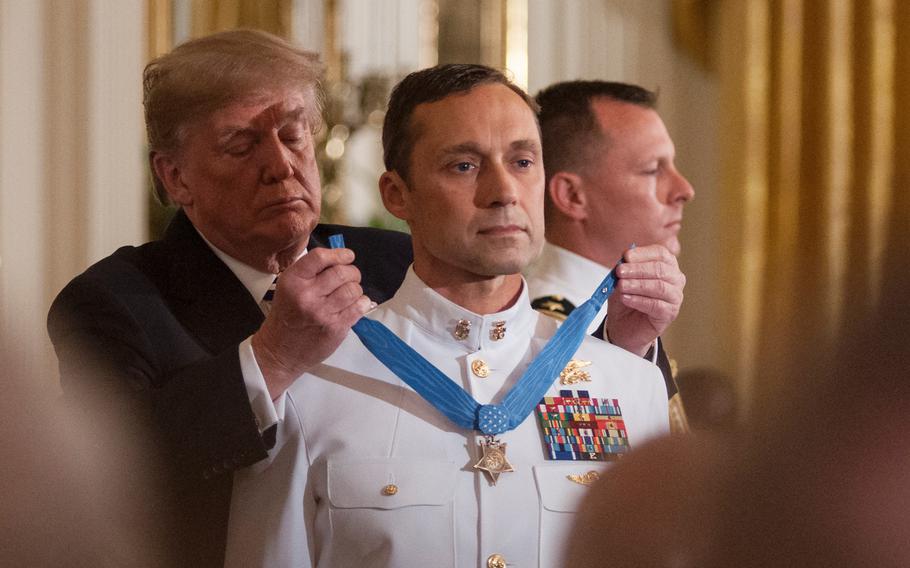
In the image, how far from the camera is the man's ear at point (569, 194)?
96.1 inches

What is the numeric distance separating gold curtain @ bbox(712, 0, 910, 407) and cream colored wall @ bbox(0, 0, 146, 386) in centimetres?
226

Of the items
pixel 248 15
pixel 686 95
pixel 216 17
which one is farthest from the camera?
pixel 248 15

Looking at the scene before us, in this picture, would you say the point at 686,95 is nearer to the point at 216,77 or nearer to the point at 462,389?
the point at 216,77

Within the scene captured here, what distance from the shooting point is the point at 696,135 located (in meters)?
4.98

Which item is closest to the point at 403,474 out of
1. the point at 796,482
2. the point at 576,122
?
the point at 796,482

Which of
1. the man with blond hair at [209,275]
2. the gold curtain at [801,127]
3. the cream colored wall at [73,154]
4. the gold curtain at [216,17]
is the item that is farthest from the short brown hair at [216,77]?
the gold curtain at [801,127]

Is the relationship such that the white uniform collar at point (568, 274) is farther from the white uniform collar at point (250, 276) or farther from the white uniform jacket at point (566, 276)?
the white uniform collar at point (250, 276)

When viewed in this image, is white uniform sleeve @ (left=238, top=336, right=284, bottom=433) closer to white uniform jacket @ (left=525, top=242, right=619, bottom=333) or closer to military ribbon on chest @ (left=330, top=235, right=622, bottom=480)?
military ribbon on chest @ (left=330, top=235, right=622, bottom=480)

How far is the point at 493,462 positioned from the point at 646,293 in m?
0.32

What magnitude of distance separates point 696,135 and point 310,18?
5.69 feet

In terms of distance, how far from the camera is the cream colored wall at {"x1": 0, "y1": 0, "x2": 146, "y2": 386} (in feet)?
10.9

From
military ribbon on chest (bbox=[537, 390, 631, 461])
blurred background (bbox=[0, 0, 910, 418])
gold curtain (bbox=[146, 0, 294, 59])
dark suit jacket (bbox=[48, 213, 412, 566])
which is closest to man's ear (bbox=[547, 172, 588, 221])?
dark suit jacket (bbox=[48, 213, 412, 566])

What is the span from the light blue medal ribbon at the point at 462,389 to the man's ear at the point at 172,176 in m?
0.50

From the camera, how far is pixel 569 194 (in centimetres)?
246
